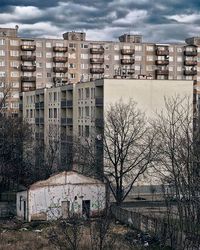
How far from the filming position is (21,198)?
29781 millimetres

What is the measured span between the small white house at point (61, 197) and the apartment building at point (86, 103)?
9.10 m

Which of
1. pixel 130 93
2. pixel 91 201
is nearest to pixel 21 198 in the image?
pixel 91 201

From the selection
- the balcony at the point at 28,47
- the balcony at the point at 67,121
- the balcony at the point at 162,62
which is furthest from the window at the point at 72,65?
the balcony at the point at 67,121

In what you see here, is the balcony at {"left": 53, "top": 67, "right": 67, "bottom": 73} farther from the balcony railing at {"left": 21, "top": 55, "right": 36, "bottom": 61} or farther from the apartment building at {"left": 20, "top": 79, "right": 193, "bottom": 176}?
the apartment building at {"left": 20, "top": 79, "right": 193, "bottom": 176}

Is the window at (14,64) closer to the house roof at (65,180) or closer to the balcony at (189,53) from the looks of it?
the balcony at (189,53)

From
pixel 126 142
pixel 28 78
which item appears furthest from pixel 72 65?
pixel 126 142

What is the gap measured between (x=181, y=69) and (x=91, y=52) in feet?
50.7

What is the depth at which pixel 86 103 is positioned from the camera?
44.9 m

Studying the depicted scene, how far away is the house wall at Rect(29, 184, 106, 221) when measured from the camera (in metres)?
28.7

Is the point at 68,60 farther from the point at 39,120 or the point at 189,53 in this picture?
the point at 189,53

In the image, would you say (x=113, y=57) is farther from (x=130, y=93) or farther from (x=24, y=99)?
(x=130, y=93)

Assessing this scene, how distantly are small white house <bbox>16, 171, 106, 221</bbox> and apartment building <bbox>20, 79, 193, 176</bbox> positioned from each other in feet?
29.9

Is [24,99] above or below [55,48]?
below

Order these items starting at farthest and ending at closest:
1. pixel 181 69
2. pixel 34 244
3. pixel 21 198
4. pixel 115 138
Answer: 1. pixel 181 69
2. pixel 115 138
3. pixel 21 198
4. pixel 34 244
